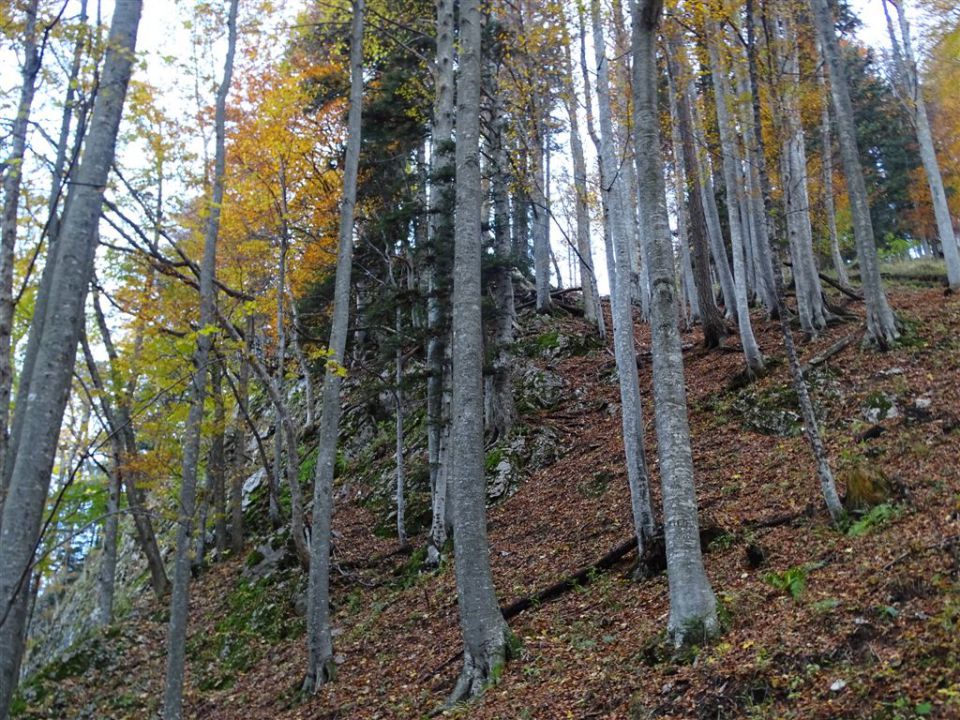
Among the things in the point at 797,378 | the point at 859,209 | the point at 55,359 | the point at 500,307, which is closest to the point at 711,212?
the point at 859,209

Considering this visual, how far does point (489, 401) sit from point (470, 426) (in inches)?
268

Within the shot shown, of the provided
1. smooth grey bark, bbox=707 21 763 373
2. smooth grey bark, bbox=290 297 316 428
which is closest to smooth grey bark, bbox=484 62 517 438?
smooth grey bark, bbox=707 21 763 373

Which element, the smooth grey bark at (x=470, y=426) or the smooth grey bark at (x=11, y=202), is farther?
the smooth grey bark at (x=11, y=202)

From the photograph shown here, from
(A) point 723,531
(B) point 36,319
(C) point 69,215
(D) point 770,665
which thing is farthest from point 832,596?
(B) point 36,319

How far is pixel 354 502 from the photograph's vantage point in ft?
50.1

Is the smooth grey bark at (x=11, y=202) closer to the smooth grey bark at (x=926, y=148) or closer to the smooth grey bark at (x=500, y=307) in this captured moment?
the smooth grey bark at (x=500, y=307)

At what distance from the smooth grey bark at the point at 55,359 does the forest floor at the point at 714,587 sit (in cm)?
381

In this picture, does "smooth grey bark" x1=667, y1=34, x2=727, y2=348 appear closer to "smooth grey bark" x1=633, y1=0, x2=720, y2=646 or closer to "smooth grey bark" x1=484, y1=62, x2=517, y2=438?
"smooth grey bark" x1=484, y1=62, x2=517, y2=438

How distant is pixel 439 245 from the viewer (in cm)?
Answer: 1128

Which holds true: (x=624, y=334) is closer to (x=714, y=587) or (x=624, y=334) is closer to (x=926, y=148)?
(x=714, y=587)

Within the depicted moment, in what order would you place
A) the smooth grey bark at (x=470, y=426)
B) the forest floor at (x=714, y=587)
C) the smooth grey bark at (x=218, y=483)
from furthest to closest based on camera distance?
1. the smooth grey bark at (x=218, y=483)
2. the smooth grey bark at (x=470, y=426)
3. the forest floor at (x=714, y=587)

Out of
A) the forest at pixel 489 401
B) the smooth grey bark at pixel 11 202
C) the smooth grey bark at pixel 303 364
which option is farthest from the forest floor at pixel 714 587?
the smooth grey bark at pixel 11 202

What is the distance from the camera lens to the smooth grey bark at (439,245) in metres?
10.9

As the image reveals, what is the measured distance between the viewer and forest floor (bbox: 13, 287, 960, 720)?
4.72 metres
